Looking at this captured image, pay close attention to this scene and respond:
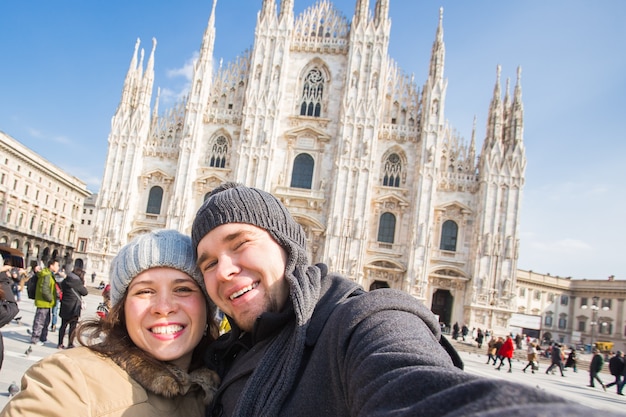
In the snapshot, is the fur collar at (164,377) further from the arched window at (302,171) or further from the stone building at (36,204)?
the stone building at (36,204)

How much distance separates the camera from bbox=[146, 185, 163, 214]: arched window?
25.5 m

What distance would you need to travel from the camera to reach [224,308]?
1887mm

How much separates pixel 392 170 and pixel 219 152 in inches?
373

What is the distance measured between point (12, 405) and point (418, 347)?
1.35m

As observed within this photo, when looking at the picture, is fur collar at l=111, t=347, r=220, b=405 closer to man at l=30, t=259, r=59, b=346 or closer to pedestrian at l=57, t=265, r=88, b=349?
pedestrian at l=57, t=265, r=88, b=349

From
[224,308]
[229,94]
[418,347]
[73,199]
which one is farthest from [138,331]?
[73,199]

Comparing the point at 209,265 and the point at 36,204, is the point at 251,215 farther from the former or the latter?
the point at 36,204

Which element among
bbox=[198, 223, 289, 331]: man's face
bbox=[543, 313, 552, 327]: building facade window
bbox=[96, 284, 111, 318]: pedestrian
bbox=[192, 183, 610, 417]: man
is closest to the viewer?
bbox=[192, 183, 610, 417]: man

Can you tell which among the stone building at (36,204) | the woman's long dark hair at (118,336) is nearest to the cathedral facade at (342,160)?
the stone building at (36,204)

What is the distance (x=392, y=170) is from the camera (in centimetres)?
2483

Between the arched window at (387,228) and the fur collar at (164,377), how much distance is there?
22.7 m

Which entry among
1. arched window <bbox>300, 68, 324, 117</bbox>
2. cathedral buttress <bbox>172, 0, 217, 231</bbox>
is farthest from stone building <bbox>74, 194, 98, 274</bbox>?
arched window <bbox>300, 68, 324, 117</bbox>

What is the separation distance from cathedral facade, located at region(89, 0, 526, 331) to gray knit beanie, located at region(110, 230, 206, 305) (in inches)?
822

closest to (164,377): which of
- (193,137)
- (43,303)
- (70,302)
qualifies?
(70,302)
